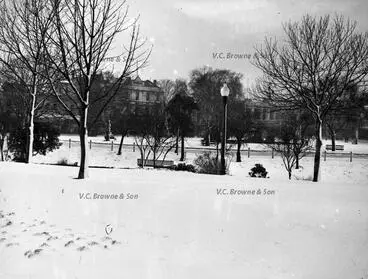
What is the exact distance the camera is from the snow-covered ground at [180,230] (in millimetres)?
4680

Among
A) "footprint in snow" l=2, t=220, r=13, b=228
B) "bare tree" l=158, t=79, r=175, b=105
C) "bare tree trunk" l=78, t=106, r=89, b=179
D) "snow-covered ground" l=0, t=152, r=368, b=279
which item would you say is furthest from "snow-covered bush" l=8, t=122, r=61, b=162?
"bare tree" l=158, t=79, r=175, b=105

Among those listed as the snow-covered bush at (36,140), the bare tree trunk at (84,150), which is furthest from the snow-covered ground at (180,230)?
the snow-covered bush at (36,140)

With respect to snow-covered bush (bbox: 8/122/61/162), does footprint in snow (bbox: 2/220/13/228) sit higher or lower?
lower

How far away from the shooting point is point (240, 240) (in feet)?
17.4

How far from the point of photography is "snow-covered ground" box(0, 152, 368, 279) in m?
4.68

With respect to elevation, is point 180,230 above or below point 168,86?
below

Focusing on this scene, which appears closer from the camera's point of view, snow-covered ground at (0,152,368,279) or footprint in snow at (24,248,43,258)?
snow-covered ground at (0,152,368,279)

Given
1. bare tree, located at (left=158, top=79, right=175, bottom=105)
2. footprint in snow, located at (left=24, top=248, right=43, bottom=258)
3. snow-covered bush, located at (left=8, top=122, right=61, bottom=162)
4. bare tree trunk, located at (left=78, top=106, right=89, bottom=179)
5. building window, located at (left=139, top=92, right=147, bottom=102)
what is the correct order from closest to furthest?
footprint in snow, located at (left=24, top=248, right=43, bottom=258) < bare tree trunk, located at (left=78, top=106, right=89, bottom=179) < snow-covered bush, located at (left=8, top=122, right=61, bottom=162) < building window, located at (left=139, top=92, right=147, bottom=102) < bare tree, located at (left=158, top=79, right=175, bottom=105)

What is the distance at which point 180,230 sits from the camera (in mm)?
5586

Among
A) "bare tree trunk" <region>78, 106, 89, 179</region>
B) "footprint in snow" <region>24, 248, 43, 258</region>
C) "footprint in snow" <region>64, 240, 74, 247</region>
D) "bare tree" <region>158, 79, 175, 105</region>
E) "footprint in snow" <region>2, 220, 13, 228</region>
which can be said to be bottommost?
"footprint in snow" <region>24, 248, 43, 258</region>

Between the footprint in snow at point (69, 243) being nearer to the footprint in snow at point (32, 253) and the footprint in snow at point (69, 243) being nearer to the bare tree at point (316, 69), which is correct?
the footprint in snow at point (32, 253)

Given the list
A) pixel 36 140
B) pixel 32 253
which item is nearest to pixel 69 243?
pixel 32 253

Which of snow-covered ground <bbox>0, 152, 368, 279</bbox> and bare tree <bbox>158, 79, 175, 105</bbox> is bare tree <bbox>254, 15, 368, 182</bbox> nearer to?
snow-covered ground <bbox>0, 152, 368, 279</bbox>

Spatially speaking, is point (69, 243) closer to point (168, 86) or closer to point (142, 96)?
point (142, 96)
